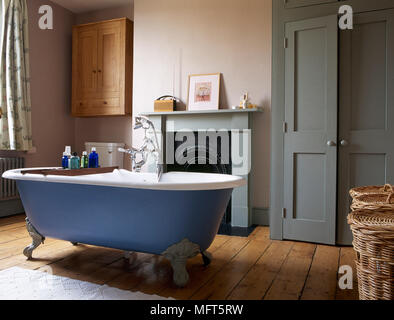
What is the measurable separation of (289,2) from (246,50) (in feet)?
2.38

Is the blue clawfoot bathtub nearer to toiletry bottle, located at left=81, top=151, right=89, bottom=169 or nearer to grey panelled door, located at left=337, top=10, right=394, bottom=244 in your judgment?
toiletry bottle, located at left=81, top=151, right=89, bottom=169

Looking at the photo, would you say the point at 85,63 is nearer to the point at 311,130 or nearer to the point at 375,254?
the point at 311,130

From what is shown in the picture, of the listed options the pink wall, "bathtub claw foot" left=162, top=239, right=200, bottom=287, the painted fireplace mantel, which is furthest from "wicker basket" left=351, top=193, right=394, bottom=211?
the pink wall

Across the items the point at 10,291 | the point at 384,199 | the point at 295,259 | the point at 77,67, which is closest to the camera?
the point at 384,199

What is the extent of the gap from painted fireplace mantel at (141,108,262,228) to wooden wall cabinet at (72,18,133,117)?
815mm

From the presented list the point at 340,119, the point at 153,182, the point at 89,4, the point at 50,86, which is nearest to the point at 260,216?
the point at 340,119

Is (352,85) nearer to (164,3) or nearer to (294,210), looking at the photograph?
(294,210)

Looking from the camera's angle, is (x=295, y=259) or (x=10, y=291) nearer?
(x=10, y=291)

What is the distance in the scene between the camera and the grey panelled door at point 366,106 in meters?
2.56

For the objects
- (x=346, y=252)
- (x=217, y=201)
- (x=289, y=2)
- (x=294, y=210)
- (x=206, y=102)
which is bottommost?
(x=346, y=252)

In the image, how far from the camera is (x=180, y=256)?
1896 mm

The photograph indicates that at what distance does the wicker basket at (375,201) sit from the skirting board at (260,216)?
1.88 m
